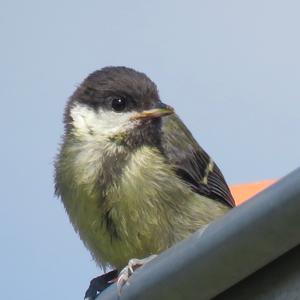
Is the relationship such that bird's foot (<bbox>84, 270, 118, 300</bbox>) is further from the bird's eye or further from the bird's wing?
the bird's eye

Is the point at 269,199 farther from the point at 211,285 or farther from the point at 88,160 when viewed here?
the point at 88,160

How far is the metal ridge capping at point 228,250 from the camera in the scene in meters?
2.46

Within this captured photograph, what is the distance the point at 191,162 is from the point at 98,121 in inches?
21.0

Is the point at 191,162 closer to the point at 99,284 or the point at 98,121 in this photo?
the point at 98,121

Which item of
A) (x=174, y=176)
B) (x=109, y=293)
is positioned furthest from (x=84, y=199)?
(x=109, y=293)

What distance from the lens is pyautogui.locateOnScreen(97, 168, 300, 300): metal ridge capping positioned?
8.05ft

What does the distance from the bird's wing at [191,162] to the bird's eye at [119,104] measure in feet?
0.80

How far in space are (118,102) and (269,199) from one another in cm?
247

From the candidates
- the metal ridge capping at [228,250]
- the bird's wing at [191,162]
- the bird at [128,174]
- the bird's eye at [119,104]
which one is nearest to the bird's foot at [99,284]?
the bird at [128,174]

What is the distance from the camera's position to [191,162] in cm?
499

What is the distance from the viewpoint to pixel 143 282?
279cm

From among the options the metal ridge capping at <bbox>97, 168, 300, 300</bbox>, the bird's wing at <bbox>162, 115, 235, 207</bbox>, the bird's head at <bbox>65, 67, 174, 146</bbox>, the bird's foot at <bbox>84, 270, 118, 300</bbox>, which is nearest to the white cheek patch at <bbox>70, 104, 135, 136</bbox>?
the bird's head at <bbox>65, 67, 174, 146</bbox>

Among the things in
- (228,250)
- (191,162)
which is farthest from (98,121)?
(228,250)

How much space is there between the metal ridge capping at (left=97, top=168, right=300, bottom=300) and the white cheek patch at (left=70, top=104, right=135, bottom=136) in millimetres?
1984
